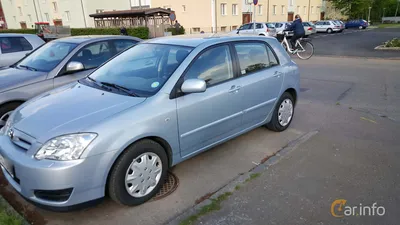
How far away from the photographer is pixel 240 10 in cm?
3497

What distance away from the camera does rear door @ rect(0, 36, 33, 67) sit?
724cm

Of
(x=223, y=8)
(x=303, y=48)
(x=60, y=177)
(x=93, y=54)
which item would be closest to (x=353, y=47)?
(x=303, y=48)

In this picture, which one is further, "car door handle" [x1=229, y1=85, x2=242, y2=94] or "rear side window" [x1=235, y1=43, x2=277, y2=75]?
"rear side window" [x1=235, y1=43, x2=277, y2=75]

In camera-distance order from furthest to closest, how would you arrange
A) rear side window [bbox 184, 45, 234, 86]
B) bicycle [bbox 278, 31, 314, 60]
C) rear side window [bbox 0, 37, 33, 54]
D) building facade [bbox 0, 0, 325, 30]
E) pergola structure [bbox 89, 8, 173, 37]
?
building facade [bbox 0, 0, 325, 30]
pergola structure [bbox 89, 8, 173, 37]
bicycle [bbox 278, 31, 314, 60]
rear side window [bbox 0, 37, 33, 54]
rear side window [bbox 184, 45, 234, 86]

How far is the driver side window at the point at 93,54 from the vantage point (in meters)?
5.32

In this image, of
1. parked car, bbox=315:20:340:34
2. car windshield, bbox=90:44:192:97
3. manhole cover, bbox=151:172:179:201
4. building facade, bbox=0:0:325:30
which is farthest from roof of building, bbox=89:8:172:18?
manhole cover, bbox=151:172:179:201

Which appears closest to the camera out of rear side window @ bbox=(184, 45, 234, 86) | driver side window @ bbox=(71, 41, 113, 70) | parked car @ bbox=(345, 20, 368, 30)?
rear side window @ bbox=(184, 45, 234, 86)

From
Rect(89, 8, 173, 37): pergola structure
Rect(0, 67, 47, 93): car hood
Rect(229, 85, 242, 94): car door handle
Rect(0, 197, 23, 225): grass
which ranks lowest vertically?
Rect(0, 197, 23, 225): grass

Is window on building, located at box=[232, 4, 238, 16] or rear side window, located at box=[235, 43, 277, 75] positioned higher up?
window on building, located at box=[232, 4, 238, 16]

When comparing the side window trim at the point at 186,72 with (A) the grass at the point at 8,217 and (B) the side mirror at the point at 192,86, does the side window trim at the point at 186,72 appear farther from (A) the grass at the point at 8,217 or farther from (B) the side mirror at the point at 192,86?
(A) the grass at the point at 8,217

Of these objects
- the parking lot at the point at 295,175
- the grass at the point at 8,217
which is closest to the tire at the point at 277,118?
the parking lot at the point at 295,175

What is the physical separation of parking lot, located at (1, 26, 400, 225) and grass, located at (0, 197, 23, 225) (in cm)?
16

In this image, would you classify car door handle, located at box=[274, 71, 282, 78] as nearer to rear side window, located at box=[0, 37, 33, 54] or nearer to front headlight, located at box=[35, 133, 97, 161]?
front headlight, located at box=[35, 133, 97, 161]

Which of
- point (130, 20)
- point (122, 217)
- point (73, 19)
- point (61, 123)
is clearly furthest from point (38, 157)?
point (73, 19)
